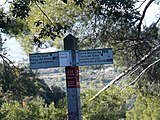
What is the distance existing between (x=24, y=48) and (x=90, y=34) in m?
1.89

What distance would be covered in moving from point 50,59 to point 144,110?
1506cm

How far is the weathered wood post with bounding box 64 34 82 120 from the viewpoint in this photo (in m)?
3.57

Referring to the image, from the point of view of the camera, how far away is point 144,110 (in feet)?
59.5

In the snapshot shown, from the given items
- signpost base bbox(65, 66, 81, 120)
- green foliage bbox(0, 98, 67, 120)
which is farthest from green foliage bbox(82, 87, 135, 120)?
signpost base bbox(65, 66, 81, 120)

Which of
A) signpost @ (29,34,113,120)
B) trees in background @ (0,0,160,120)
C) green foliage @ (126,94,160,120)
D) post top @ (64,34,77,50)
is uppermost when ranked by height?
trees in background @ (0,0,160,120)

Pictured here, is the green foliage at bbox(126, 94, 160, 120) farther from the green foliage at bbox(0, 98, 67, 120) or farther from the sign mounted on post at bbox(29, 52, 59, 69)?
the sign mounted on post at bbox(29, 52, 59, 69)

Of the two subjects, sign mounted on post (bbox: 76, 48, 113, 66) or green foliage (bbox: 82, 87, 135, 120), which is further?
green foliage (bbox: 82, 87, 135, 120)

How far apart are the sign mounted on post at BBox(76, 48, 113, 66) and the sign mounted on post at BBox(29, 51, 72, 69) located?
0.29 ft

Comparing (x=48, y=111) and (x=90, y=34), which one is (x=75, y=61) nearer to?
(x=90, y=34)

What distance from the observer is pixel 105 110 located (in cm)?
1535

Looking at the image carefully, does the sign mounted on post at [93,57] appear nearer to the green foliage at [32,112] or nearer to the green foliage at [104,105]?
the green foliage at [32,112]

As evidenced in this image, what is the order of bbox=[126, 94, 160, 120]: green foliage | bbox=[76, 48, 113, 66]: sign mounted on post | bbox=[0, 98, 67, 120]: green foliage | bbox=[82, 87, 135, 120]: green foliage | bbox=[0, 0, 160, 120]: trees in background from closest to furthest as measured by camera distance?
bbox=[76, 48, 113, 66]: sign mounted on post
bbox=[0, 0, 160, 120]: trees in background
bbox=[0, 98, 67, 120]: green foliage
bbox=[82, 87, 135, 120]: green foliage
bbox=[126, 94, 160, 120]: green foliage

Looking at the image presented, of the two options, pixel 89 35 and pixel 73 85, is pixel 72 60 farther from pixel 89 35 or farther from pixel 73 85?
pixel 89 35

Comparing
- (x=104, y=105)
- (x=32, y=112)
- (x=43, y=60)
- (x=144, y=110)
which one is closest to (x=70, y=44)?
(x=43, y=60)
